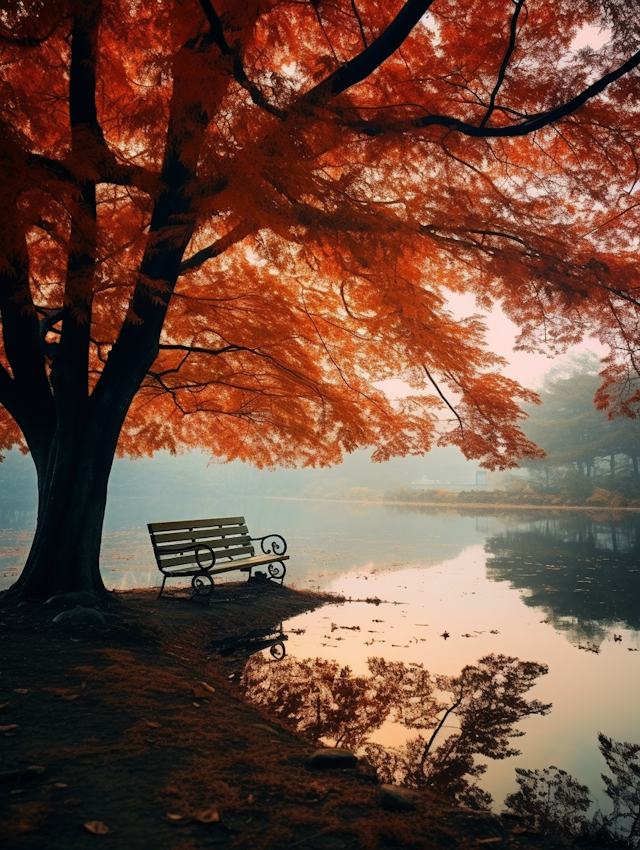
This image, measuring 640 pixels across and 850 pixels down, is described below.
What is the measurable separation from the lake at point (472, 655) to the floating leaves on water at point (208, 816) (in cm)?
127

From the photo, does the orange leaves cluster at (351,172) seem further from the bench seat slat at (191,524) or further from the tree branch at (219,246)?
the bench seat slat at (191,524)

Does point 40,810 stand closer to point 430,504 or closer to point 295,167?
point 295,167

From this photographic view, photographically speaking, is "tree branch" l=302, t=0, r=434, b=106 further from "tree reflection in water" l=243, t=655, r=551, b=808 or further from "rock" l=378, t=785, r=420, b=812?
"rock" l=378, t=785, r=420, b=812

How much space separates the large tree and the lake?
2388 millimetres

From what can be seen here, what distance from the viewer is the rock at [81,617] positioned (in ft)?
16.8

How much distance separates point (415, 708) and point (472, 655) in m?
1.68

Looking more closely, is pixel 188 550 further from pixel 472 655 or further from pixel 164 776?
pixel 164 776

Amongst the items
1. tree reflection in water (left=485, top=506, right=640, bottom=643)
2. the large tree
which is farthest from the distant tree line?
the large tree

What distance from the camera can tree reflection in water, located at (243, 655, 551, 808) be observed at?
3279mm

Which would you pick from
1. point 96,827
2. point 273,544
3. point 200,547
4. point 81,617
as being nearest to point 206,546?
point 200,547

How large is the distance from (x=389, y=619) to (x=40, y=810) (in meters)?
5.46

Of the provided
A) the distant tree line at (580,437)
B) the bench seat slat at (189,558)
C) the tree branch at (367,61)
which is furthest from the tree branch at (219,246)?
the distant tree line at (580,437)

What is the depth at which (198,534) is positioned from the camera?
7992 millimetres

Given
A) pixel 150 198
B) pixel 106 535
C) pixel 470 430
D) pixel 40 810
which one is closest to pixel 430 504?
pixel 106 535
